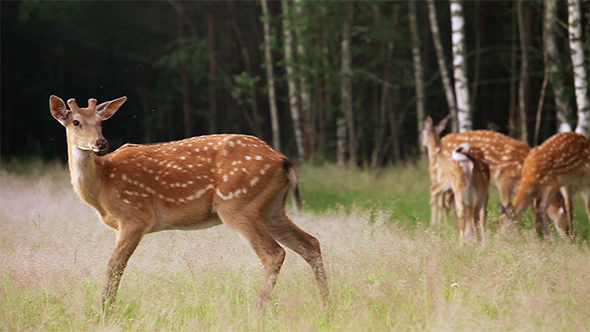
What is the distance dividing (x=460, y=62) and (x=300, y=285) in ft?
26.4

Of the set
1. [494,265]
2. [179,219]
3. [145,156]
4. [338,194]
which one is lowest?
[338,194]

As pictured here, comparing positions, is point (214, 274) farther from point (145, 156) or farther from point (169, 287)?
point (145, 156)

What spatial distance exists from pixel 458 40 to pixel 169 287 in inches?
333

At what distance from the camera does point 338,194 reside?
1259 cm

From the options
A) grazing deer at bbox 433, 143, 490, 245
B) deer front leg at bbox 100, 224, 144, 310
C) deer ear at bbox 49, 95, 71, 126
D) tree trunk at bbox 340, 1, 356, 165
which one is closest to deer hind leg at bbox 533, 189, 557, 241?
grazing deer at bbox 433, 143, 490, 245

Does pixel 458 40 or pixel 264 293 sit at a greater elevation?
pixel 458 40

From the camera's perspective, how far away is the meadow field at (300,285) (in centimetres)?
474

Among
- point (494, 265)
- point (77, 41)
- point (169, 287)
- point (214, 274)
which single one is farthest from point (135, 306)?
point (77, 41)

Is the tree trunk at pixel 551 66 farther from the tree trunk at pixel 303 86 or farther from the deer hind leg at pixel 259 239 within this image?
the deer hind leg at pixel 259 239

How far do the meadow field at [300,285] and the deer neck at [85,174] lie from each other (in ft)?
1.87

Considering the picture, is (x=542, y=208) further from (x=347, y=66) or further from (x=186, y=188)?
(x=347, y=66)

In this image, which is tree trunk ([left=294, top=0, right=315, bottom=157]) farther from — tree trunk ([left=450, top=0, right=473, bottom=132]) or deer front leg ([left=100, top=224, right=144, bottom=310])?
deer front leg ([left=100, top=224, right=144, bottom=310])

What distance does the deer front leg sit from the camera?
5.13m

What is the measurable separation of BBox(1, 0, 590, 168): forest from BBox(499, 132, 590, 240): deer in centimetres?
459
